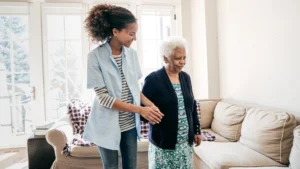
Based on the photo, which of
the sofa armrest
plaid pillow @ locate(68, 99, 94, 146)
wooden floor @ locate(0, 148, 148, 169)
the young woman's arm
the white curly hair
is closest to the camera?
the young woman's arm

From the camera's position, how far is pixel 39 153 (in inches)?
95.3

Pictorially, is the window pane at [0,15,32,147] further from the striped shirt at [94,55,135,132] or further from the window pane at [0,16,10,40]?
the striped shirt at [94,55,135,132]

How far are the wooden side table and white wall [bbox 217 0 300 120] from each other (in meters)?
2.27

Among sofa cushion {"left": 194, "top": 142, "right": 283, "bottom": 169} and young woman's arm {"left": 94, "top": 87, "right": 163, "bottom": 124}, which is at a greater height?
young woman's arm {"left": 94, "top": 87, "right": 163, "bottom": 124}

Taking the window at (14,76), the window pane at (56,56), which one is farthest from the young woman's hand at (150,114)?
the window at (14,76)

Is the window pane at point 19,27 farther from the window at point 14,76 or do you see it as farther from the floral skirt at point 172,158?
the floral skirt at point 172,158

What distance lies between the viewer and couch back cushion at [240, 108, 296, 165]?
1682mm

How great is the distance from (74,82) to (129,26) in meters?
2.56

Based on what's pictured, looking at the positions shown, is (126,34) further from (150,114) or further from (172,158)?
(172,158)

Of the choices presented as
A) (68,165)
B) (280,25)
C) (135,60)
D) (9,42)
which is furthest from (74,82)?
(280,25)

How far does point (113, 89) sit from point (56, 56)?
8.79ft

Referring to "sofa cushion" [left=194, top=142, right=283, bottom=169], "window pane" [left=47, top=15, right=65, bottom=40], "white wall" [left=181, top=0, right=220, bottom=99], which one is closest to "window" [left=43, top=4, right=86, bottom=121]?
"window pane" [left=47, top=15, right=65, bottom=40]

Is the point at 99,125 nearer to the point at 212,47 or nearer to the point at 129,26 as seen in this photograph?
the point at 129,26

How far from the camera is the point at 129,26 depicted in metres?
1.08
